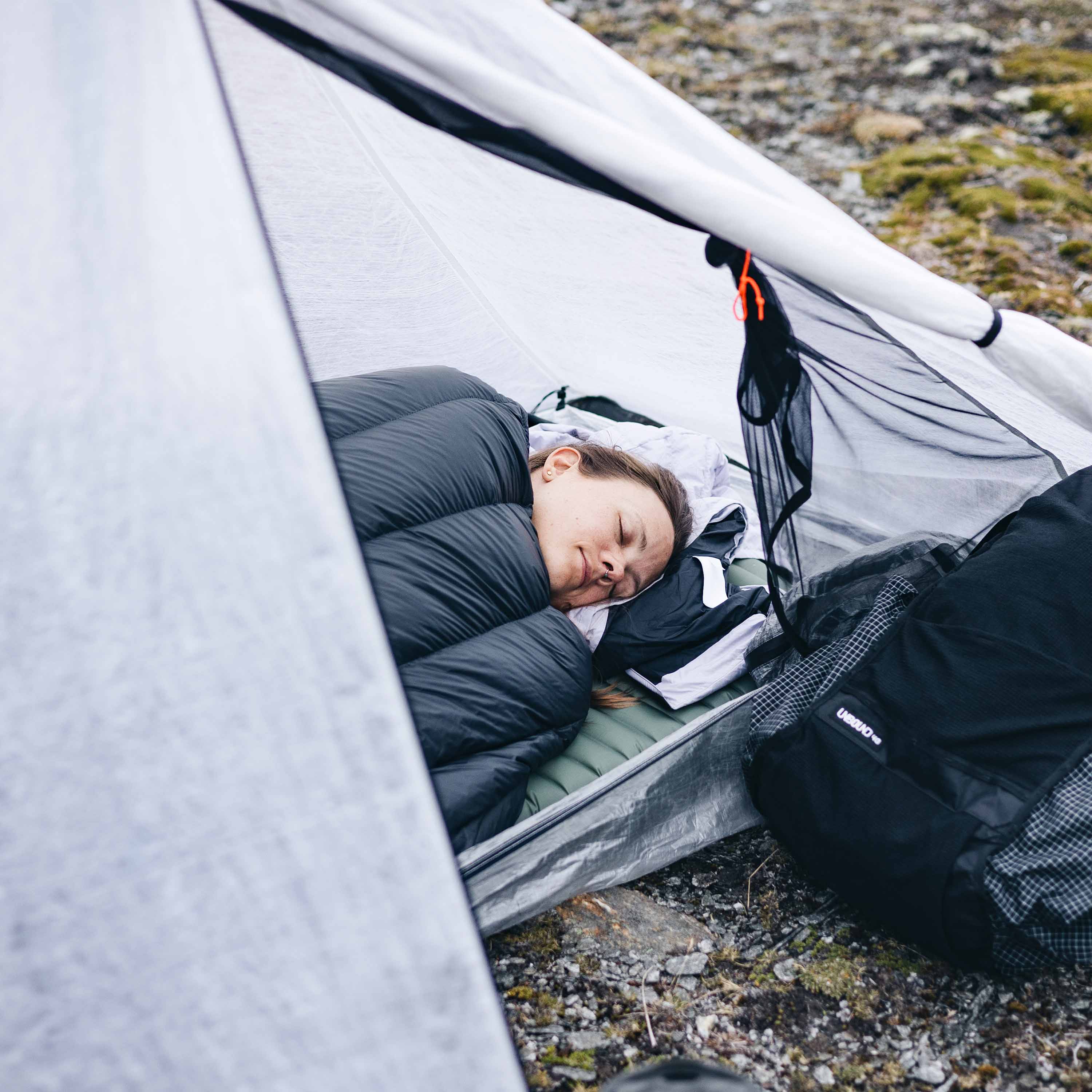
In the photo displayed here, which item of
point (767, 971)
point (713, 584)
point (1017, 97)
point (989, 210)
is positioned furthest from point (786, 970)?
point (1017, 97)

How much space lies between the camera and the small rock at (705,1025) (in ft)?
4.90

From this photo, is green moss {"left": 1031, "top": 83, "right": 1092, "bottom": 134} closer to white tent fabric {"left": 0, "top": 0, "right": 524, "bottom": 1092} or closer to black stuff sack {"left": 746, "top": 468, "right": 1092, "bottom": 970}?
black stuff sack {"left": 746, "top": 468, "right": 1092, "bottom": 970}

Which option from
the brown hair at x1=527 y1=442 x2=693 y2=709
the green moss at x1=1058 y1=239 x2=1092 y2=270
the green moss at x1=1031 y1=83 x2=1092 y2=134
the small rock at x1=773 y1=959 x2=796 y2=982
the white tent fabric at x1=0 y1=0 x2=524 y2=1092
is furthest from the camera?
the green moss at x1=1031 y1=83 x2=1092 y2=134

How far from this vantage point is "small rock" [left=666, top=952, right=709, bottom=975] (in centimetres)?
160

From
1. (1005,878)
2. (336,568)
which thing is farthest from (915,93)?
(336,568)

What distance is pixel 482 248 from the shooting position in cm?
250

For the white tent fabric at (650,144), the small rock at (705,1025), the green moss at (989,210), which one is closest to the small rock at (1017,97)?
the green moss at (989,210)

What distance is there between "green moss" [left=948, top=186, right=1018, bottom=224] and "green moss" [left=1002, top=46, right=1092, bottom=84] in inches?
78.9

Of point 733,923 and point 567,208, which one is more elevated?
point 567,208

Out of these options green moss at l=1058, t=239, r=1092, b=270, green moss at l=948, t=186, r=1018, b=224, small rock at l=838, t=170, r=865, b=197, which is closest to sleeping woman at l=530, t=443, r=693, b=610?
green moss at l=1058, t=239, r=1092, b=270

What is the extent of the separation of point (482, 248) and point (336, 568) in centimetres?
175

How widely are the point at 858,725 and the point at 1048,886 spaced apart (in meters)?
0.37

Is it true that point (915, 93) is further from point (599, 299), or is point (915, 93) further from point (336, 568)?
point (336, 568)

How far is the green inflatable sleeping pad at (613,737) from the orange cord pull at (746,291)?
0.83 metres
